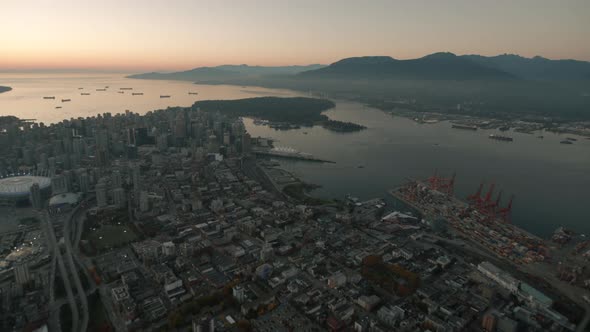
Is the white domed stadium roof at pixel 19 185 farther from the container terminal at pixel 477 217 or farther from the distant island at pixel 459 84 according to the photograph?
the distant island at pixel 459 84

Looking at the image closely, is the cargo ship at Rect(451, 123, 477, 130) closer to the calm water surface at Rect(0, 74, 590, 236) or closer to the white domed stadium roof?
the calm water surface at Rect(0, 74, 590, 236)

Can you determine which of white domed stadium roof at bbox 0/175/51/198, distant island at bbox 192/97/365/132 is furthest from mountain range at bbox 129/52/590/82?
white domed stadium roof at bbox 0/175/51/198

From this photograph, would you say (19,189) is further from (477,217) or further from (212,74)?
(212,74)

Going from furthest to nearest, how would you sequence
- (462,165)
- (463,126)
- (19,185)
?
(463,126), (462,165), (19,185)

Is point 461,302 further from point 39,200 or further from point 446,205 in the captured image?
point 39,200

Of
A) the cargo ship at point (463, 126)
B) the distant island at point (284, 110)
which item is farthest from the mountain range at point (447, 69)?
the cargo ship at point (463, 126)

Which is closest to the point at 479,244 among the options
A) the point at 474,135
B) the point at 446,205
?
the point at 446,205

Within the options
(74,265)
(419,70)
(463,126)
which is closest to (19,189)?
(74,265)
